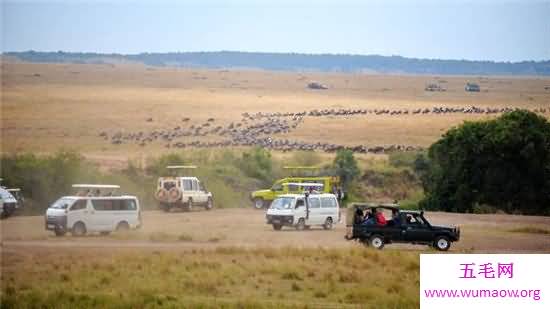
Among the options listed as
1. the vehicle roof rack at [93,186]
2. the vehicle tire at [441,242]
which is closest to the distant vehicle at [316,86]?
the vehicle roof rack at [93,186]

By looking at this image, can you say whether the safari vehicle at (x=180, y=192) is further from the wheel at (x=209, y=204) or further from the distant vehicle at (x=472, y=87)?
the distant vehicle at (x=472, y=87)

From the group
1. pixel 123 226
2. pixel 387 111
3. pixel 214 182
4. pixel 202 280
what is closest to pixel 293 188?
pixel 214 182

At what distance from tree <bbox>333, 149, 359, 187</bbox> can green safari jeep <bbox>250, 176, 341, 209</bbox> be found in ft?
0.68

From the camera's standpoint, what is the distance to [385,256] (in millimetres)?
24875

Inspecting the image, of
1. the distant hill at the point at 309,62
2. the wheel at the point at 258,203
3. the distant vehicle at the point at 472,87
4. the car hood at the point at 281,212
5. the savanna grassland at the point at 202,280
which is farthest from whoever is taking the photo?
the wheel at the point at 258,203

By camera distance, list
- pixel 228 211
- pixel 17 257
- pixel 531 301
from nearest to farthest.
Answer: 1. pixel 531 301
2. pixel 17 257
3. pixel 228 211

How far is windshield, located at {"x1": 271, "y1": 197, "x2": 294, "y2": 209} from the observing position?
100ft

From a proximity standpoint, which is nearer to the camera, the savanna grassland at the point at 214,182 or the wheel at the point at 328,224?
the savanna grassland at the point at 214,182

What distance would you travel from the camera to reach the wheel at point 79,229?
87.2 ft

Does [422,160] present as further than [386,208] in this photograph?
Yes

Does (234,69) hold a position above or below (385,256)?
above

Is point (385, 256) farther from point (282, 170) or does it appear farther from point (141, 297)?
point (282, 170)

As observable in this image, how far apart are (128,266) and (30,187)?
4686 millimetres

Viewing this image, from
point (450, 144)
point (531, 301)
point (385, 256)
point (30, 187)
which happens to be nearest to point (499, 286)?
point (531, 301)
